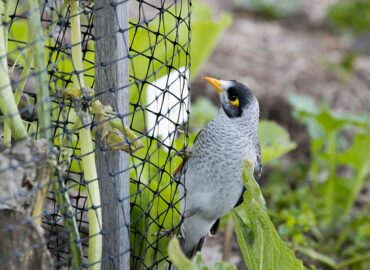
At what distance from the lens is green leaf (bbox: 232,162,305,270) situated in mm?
2461

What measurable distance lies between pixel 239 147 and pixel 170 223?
0.35m

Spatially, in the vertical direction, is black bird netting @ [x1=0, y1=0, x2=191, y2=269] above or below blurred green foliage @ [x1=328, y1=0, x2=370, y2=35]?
above

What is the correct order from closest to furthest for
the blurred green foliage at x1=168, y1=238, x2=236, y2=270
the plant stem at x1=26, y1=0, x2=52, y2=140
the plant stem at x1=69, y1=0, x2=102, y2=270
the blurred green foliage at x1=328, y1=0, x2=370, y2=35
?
the plant stem at x1=26, y1=0, x2=52, y2=140
the blurred green foliage at x1=168, y1=238, x2=236, y2=270
the plant stem at x1=69, y1=0, x2=102, y2=270
the blurred green foliage at x1=328, y1=0, x2=370, y2=35

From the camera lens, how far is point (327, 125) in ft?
13.4

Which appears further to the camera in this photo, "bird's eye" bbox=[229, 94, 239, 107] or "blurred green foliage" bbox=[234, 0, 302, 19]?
"blurred green foliage" bbox=[234, 0, 302, 19]

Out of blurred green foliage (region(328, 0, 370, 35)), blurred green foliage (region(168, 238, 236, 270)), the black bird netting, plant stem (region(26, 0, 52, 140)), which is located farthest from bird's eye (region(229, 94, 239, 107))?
blurred green foliage (region(328, 0, 370, 35))

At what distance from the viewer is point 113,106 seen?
2.46 metres

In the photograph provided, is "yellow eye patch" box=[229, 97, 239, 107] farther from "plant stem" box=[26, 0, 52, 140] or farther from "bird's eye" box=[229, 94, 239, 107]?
"plant stem" box=[26, 0, 52, 140]

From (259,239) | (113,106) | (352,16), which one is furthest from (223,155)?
(352,16)

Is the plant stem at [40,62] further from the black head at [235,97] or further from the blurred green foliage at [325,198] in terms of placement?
the blurred green foliage at [325,198]

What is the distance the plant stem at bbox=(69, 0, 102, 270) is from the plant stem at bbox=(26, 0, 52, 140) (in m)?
0.14

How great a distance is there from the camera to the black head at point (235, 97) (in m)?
2.87

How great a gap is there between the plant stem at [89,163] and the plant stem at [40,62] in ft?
0.46

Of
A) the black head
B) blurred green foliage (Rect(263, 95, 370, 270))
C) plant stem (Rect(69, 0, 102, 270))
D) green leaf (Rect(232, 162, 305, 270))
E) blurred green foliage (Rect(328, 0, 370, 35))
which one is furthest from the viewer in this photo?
blurred green foliage (Rect(328, 0, 370, 35))
